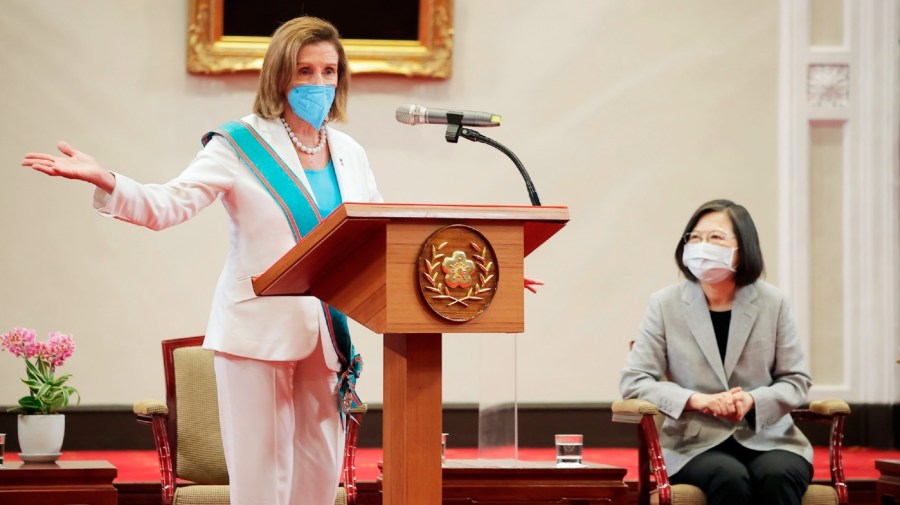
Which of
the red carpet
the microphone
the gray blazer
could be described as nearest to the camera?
the microphone

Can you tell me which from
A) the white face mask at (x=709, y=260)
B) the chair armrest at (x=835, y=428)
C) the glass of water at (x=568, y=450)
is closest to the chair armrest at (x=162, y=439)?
the glass of water at (x=568, y=450)

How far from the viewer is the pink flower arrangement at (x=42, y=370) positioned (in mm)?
3520

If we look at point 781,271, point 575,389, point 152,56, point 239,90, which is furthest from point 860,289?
point 152,56

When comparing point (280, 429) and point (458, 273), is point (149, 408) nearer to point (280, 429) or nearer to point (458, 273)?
point (280, 429)

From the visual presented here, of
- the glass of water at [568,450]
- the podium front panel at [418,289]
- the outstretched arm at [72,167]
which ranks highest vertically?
the outstretched arm at [72,167]

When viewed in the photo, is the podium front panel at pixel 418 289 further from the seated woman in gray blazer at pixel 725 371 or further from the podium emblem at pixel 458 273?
the seated woman in gray blazer at pixel 725 371

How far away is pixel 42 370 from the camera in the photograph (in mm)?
3584

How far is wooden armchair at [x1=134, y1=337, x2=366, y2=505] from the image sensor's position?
326 cm

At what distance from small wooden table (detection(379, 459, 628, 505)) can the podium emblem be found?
5.90 ft

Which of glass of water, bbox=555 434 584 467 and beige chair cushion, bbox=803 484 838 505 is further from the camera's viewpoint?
glass of water, bbox=555 434 584 467

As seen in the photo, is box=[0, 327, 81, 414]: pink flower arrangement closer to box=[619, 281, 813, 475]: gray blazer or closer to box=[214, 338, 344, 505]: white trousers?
box=[214, 338, 344, 505]: white trousers

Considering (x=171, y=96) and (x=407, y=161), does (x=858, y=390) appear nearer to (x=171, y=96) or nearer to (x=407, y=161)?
(x=407, y=161)

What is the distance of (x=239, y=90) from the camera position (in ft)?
17.4

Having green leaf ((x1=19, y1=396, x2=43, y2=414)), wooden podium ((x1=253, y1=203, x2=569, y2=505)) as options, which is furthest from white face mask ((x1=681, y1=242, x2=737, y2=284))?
green leaf ((x1=19, y1=396, x2=43, y2=414))
